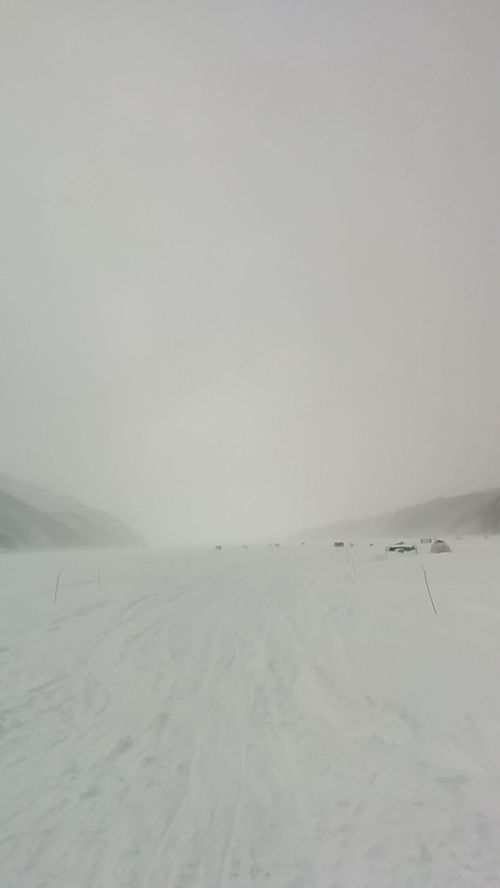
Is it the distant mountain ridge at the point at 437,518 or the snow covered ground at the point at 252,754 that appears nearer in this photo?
the snow covered ground at the point at 252,754

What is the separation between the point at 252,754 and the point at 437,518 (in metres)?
171

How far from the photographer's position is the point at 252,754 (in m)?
5.10

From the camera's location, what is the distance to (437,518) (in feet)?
526

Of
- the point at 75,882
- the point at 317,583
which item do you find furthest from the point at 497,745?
the point at 317,583

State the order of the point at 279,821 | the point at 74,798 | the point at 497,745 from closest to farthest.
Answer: the point at 279,821
the point at 74,798
the point at 497,745

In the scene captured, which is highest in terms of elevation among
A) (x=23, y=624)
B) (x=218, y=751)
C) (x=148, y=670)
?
(x=23, y=624)

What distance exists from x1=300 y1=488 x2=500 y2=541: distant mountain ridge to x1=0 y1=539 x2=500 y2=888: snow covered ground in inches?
4684

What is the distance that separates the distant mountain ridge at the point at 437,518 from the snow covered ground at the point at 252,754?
119 m

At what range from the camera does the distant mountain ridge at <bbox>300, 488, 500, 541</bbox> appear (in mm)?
120312

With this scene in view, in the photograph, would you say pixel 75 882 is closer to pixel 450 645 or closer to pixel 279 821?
pixel 279 821

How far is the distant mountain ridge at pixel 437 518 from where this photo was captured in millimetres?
120312

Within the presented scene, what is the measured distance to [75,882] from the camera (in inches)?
133

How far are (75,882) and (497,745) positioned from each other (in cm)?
444

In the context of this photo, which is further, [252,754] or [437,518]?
[437,518]
